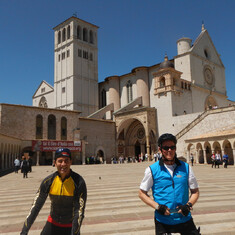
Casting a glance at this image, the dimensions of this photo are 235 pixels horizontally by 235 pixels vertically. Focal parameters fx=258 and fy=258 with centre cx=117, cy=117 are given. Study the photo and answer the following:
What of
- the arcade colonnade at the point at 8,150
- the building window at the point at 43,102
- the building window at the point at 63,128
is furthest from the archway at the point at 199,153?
the building window at the point at 43,102

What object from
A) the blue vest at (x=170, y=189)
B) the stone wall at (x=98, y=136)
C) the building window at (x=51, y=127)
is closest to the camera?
the blue vest at (x=170, y=189)

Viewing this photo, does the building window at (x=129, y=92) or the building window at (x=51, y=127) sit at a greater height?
the building window at (x=129, y=92)

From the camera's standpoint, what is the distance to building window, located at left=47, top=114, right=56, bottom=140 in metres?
33.4

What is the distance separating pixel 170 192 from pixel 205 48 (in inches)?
1731

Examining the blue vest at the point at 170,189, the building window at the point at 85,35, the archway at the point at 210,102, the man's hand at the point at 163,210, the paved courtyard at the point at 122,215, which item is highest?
the building window at the point at 85,35

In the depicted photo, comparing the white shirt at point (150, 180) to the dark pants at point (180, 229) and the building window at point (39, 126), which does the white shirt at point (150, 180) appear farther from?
the building window at point (39, 126)

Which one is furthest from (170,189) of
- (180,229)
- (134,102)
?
(134,102)

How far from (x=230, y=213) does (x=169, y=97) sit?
1207 inches

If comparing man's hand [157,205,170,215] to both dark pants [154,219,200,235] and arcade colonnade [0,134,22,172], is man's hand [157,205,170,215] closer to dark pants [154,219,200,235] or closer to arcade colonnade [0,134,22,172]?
dark pants [154,219,200,235]

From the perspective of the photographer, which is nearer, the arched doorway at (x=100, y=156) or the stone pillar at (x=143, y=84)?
the arched doorway at (x=100, y=156)

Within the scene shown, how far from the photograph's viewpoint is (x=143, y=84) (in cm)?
4341

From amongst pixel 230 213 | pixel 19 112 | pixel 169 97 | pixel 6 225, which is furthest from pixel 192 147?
pixel 6 225

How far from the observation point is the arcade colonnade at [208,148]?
24.5m

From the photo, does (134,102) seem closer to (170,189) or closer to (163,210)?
(170,189)
